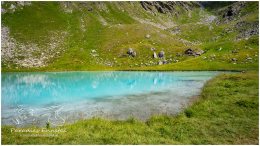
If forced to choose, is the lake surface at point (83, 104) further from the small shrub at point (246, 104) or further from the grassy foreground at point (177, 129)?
the small shrub at point (246, 104)

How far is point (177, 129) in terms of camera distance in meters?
23.1

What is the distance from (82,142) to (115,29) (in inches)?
4159

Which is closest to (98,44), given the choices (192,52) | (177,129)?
(192,52)

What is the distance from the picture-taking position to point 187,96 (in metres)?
37.7

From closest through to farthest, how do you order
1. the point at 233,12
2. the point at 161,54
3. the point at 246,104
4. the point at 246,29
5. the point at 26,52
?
the point at 246,104
the point at 26,52
the point at 161,54
the point at 246,29
the point at 233,12

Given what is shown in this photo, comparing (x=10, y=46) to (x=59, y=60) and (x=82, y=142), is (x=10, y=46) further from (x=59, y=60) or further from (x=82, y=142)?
(x=82, y=142)

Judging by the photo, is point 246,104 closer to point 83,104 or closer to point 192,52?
point 83,104

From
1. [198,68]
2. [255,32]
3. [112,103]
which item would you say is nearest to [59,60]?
[198,68]

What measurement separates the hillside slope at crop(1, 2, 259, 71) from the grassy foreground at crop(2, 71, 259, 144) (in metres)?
54.3

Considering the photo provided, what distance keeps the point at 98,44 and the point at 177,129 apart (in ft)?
298

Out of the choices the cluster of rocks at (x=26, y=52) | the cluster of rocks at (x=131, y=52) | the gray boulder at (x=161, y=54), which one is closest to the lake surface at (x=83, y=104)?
the cluster of rocks at (x=26, y=52)

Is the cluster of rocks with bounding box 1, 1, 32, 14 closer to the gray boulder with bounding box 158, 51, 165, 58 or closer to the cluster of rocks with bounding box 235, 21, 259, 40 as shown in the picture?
the gray boulder with bounding box 158, 51, 165, 58

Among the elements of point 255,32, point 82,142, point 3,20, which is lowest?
point 82,142

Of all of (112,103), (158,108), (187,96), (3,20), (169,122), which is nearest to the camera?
(169,122)
